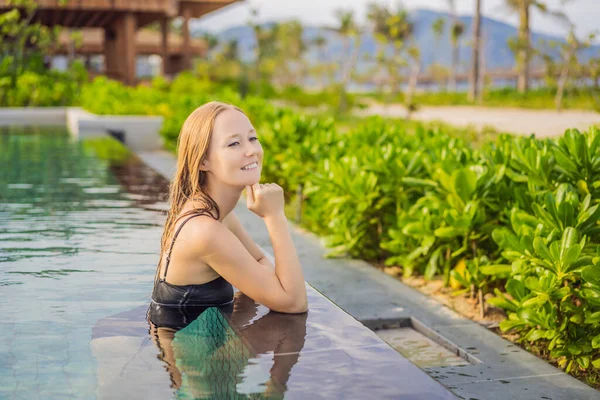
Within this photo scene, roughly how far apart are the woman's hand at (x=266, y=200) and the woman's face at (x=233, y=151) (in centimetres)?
5

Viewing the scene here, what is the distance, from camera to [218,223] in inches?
114

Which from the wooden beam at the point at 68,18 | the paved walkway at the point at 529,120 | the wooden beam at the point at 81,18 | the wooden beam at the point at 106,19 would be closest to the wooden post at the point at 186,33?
the wooden beam at the point at 106,19

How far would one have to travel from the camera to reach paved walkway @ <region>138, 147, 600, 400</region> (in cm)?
337

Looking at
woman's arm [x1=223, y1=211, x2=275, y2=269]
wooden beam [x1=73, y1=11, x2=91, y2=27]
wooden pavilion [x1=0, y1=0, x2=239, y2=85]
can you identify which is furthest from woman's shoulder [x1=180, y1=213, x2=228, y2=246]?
wooden beam [x1=73, y1=11, x2=91, y2=27]

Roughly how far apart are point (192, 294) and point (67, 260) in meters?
1.84

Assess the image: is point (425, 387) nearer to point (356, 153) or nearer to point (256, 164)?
point (256, 164)

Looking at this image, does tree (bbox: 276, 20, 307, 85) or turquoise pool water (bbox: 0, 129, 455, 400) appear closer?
turquoise pool water (bbox: 0, 129, 455, 400)

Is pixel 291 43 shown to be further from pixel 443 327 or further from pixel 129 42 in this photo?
pixel 443 327

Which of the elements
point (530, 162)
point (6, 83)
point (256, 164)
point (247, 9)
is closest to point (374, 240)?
point (530, 162)

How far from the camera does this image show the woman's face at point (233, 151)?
9.39ft

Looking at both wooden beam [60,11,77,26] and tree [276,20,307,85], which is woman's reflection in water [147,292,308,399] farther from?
tree [276,20,307,85]

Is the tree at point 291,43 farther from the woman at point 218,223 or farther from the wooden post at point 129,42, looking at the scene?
the woman at point 218,223

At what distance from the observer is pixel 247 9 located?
3009 centimetres

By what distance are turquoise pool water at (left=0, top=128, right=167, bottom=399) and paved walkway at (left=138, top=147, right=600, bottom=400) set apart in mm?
847
